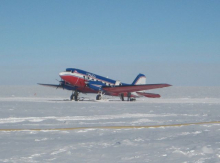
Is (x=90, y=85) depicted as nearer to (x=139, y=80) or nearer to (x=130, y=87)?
(x=130, y=87)

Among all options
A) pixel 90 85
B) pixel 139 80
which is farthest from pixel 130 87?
pixel 139 80

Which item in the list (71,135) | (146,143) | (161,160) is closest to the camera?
(161,160)

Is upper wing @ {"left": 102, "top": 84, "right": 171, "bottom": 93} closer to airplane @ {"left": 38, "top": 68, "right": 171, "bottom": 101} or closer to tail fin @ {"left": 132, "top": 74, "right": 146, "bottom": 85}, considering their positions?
airplane @ {"left": 38, "top": 68, "right": 171, "bottom": 101}

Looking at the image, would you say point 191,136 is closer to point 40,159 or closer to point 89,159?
point 89,159

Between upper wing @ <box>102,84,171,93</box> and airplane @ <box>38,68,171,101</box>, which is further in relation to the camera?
upper wing @ <box>102,84,171,93</box>

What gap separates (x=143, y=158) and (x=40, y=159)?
2.65 meters

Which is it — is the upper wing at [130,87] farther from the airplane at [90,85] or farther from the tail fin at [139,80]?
the tail fin at [139,80]

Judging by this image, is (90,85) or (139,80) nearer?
(90,85)

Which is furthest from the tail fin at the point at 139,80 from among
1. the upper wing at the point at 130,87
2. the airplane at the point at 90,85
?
the upper wing at the point at 130,87

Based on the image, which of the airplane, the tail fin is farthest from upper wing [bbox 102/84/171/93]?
the tail fin

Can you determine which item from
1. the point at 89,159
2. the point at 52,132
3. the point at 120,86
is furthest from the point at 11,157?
the point at 120,86

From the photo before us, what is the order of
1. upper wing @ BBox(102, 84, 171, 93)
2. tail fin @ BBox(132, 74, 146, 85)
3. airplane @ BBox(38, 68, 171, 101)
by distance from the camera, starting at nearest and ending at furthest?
1. airplane @ BBox(38, 68, 171, 101)
2. upper wing @ BBox(102, 84, 171, 93)
3. tail fin @ BBox(132, 74, 146, 85)

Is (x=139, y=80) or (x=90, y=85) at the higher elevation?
(x=139, y=80)

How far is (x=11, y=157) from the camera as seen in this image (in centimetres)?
825
